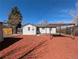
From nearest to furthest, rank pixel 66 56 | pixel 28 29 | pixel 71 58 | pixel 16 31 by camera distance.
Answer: pixel 71 58, pixel 66 56, pixel 28 29, pixel 16 31

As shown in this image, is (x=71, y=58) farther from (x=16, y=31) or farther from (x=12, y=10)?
(x=12, y=10)

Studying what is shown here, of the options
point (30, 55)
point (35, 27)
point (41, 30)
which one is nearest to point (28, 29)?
point (35, 27)

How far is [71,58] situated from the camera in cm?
1138

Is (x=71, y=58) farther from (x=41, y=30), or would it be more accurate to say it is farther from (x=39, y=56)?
(x=41, y=30)

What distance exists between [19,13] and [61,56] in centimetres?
3938

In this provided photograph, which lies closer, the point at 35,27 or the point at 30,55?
the point at 30,55

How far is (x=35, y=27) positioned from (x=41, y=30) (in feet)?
12.2

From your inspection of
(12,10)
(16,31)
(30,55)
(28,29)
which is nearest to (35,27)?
(28,29)

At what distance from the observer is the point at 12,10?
50.7 m

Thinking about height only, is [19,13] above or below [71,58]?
above

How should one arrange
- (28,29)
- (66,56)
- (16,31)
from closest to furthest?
(66,56)
(28,29)
(16,31)

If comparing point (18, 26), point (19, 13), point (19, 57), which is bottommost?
point (19, 57)

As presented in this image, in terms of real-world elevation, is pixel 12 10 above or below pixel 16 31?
above

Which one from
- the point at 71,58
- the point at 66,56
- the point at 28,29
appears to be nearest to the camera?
the point at 71,58
